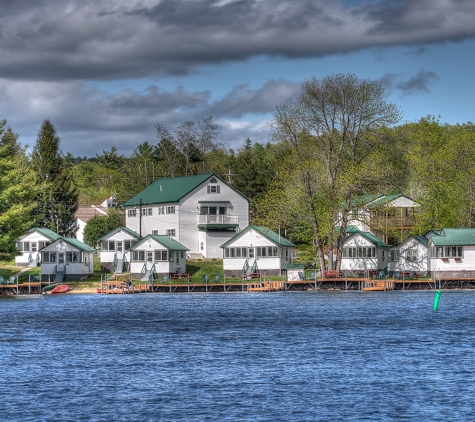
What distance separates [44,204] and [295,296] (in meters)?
54.3

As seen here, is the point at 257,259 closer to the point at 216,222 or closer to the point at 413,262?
the point at 216,222

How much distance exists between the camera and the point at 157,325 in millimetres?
59938

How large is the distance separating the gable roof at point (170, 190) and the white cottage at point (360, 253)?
19.0 m

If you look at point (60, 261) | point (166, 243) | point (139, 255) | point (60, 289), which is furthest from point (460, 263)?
point (60, 261)

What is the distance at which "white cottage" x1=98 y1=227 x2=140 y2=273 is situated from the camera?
108 meters

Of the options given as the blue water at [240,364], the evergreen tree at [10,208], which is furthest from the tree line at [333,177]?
the blue water at [240,364]

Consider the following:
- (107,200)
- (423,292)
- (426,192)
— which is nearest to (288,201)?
(423,292)

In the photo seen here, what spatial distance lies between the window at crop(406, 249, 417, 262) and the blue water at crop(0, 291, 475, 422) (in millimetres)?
26590

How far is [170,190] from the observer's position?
11762cm

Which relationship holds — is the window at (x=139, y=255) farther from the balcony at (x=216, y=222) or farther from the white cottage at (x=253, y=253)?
the balcony at (x=216, y=222)

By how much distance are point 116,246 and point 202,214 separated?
11889mm

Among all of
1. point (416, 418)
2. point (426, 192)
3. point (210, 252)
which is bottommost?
point (416, 418)

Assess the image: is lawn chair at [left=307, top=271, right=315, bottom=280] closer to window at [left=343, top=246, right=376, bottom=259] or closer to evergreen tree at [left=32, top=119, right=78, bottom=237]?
window at [left=343, top=246, right=376, bottom=259]

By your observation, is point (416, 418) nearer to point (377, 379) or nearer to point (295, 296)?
point (377, 379)
